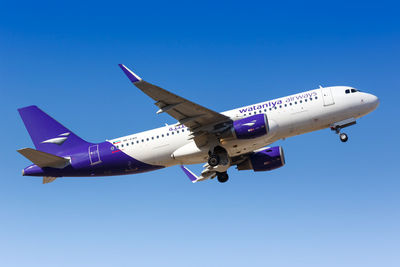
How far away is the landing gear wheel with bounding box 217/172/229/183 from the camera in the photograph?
4297 centimetres

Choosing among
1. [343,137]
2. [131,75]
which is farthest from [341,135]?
[131,75]

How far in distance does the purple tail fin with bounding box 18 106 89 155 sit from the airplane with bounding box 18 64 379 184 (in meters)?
0.08

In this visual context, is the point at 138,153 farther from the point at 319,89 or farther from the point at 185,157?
the point at 319,89

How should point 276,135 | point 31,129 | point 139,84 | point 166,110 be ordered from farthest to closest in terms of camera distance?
point 31,129 < point 276,135 < point 166,110 < point 139,84

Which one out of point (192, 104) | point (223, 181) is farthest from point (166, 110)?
point (223, 181)

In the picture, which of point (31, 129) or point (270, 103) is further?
point (31, 129)

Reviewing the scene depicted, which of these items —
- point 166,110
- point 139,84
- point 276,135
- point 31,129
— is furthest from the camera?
point 31,129

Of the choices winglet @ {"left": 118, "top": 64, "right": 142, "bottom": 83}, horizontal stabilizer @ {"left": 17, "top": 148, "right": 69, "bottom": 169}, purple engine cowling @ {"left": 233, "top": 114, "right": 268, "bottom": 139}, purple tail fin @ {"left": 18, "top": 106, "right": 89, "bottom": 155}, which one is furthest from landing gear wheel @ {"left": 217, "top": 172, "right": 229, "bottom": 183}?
winglet @ {"left": 118, "top": 64, "right": 142, "bottom": 83}

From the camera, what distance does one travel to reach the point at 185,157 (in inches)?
1506

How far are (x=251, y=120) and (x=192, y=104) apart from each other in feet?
14.7

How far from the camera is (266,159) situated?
4200cm

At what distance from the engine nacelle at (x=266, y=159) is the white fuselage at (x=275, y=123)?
9.90ft

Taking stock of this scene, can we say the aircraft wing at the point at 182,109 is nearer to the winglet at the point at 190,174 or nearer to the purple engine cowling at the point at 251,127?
the purple engine cowling at the point at 251,127

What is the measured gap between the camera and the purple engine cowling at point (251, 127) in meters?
36.0
